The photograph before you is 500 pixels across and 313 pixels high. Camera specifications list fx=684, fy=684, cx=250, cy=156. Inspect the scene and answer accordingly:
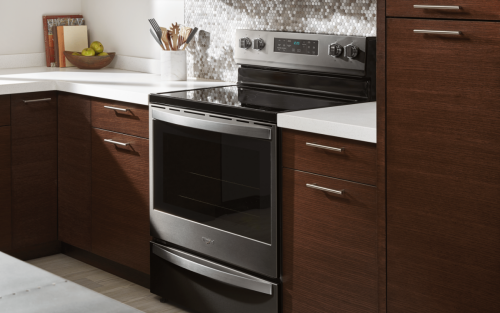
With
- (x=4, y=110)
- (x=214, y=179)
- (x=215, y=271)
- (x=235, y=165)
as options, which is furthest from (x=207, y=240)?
(x=4, y=110)

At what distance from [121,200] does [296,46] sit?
1066 millimetres

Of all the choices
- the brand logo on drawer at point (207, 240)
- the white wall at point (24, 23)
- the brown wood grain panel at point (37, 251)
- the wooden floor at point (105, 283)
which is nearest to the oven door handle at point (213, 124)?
the brand logo on drawer at point (207, 240)

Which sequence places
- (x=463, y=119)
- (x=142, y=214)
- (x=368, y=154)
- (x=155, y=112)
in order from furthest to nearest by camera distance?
(x=142, y=214), (x=155, y=112), (x=368, y=154), (x=463, y=119)

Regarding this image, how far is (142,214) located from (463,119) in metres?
1.69

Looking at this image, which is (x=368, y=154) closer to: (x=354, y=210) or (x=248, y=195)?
(x=354, y=210)

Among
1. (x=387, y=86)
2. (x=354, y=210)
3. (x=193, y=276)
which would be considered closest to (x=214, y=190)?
(x=193, y=276)

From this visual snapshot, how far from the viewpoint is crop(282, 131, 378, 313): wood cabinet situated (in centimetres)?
217

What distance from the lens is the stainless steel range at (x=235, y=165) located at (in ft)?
8.12

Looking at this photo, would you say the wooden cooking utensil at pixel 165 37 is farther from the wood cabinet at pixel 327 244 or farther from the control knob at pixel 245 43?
the wood cabinet at pixel 327 244

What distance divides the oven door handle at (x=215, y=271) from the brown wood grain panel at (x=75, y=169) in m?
0.60

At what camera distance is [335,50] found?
273 centimetres

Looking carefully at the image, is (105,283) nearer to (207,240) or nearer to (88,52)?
(207,240)

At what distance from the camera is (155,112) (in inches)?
113

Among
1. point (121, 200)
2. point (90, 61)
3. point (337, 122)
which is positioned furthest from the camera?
point (90, 61)
